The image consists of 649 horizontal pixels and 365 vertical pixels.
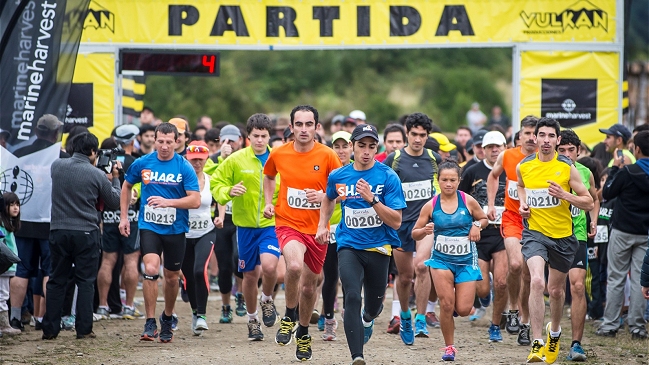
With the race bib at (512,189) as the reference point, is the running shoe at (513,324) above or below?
below

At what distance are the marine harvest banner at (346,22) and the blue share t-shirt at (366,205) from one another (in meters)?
6.41

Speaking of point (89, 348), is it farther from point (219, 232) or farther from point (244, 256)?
point (219, 232)

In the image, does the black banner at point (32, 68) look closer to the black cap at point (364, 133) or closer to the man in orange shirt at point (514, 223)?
the black cap at point (364, 133)

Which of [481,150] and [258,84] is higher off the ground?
[258,84]

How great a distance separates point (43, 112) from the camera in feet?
34.3

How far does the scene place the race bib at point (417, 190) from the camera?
10.7 metres

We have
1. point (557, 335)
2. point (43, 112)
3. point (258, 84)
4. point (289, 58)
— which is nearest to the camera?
point (557, 335)

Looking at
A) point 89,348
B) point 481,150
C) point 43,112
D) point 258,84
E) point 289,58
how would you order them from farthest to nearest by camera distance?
point 289,58
point 258,84
point 481,150
point 43,112
point 89,348

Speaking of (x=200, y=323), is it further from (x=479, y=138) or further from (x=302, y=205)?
(x=479, y=138)

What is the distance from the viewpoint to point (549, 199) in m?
9.19

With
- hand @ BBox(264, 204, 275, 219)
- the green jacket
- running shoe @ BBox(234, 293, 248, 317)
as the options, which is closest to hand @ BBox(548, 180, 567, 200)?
hand @ BBox(264, 204, 275, 219)

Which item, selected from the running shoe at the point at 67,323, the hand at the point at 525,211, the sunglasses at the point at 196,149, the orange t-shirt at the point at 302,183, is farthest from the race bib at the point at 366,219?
the running shoe at the point at 67,323

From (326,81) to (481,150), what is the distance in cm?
3899

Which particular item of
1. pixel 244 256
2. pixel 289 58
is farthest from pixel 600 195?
pixel 289 58
